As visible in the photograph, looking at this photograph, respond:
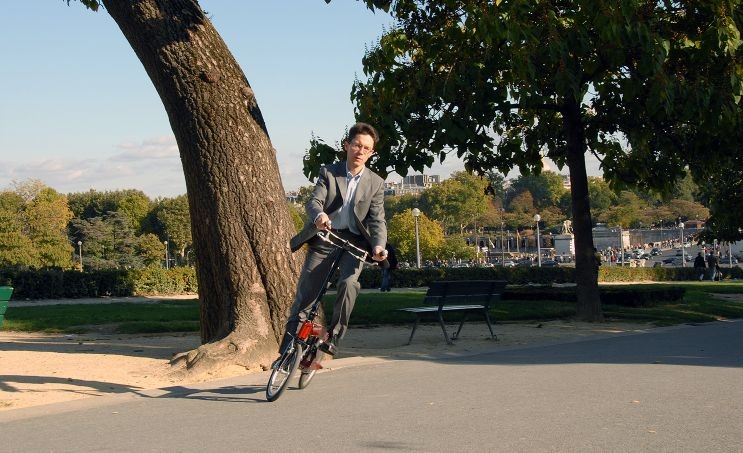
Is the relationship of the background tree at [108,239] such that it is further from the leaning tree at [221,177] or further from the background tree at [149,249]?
the leaning tree at [221,177]

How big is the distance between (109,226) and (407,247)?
2903cm

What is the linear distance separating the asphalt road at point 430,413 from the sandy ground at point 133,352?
816mm

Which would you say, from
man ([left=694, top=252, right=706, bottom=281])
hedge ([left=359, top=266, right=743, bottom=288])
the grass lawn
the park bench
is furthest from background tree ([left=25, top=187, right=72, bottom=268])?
the park bench

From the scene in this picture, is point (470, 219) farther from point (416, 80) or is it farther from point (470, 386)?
point (470, 386)

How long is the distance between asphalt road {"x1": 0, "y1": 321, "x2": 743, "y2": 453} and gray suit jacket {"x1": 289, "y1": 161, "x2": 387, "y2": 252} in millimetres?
1219

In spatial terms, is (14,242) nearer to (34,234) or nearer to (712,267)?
(34,234)

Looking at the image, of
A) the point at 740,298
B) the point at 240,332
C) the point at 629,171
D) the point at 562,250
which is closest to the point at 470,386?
the point at 240,332

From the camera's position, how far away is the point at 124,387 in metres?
8.94

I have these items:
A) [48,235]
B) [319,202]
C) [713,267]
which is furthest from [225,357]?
[48,235]

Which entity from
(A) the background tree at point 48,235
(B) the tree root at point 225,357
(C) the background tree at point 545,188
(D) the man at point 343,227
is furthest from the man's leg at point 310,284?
(C) the background tree at point 545,188

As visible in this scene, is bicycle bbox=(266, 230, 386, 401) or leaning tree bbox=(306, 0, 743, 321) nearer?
bicycle bbox=(266, 230, 386, 401)

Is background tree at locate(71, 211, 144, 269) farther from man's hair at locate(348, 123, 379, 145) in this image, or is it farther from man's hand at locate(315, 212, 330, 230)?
man's hand at locate(315, 212, 330, 230)

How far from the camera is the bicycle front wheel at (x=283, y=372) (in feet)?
24.8

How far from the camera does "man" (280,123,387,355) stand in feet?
25.1
